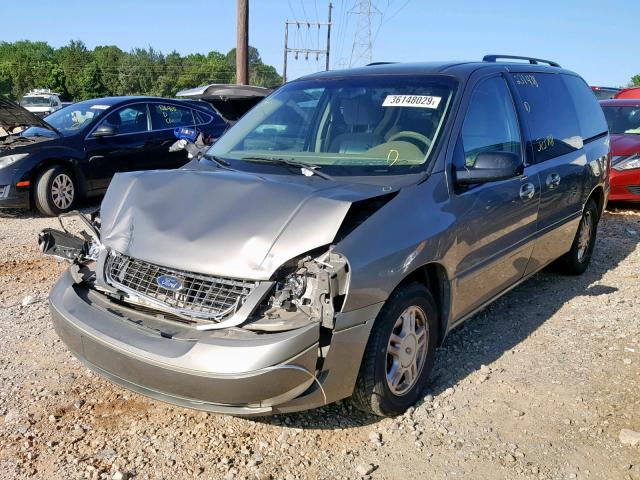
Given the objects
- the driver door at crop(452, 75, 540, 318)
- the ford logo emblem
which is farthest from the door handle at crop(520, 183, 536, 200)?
the ford logo emblem

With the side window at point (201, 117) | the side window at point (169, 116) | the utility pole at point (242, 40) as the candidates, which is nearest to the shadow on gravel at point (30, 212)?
the side window at point (169, 116)

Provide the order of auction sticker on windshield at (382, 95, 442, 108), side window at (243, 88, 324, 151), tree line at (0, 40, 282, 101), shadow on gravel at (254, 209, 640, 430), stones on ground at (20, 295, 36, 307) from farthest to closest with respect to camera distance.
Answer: tree line at (0, 40, 282, 101) → stones on ground at (20, 295, 36, 307) → side window at (243, 88, 324, 151) → auction sticker on windshield at (382, 95, 442, 108) → shadow on gravel at (254, 209, 640, 430)

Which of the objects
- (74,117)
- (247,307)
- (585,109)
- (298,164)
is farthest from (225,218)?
(74,117)

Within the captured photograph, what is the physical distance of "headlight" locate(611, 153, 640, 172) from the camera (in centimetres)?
877

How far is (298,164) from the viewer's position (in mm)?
3604

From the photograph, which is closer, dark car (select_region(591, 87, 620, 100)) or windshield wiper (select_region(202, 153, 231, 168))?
windshield wiper (select_region(202, 153, 231, 168))

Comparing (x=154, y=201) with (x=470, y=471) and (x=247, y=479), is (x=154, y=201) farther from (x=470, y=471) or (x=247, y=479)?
(x=470, y=471)

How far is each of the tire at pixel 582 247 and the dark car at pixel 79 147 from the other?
6.25 m

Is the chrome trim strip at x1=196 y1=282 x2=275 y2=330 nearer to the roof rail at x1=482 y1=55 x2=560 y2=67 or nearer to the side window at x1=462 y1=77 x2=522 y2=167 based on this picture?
the side window at x1=462 y1=77 x2=522 y2=167

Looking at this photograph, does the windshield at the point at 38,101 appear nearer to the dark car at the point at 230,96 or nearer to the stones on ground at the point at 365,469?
the dark car at the point at 230,96

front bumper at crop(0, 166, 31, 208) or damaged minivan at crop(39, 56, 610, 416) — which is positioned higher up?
damaged minivan at crop(39, 56, 610, 416)

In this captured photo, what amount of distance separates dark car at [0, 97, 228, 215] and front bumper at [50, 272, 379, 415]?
573cm

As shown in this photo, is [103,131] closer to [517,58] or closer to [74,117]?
[74,117]

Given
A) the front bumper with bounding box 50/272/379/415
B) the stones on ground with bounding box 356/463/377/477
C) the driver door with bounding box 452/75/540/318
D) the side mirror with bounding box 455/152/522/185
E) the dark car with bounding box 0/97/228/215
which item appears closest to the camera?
the front bumper with bounding box 50/272/379/415
